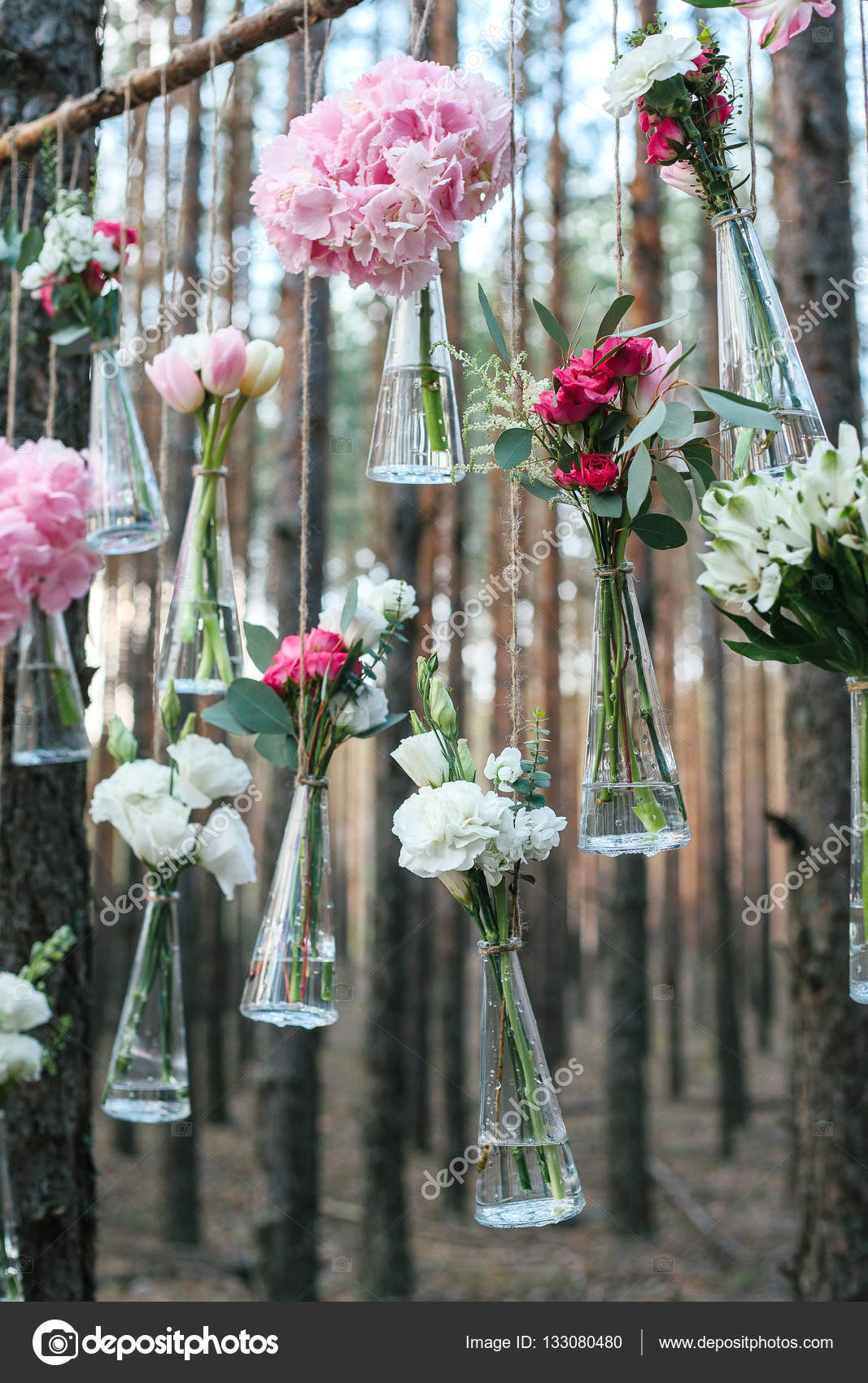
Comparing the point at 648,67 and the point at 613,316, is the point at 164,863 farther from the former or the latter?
the point at 648,67

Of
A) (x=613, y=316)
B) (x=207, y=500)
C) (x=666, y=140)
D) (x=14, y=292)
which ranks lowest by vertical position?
(x=207, y=500)

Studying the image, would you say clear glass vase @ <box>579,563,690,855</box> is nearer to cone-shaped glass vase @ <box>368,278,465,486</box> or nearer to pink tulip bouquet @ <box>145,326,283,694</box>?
cone-shaped glass vase @ <box>368,278,465,486</box>

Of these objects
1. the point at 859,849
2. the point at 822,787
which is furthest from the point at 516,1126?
the point at 822,787

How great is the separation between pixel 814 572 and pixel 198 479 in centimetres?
97

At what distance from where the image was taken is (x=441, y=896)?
8273 millimetres

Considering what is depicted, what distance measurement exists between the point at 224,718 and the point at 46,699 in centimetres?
50

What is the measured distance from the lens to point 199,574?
1673 mm

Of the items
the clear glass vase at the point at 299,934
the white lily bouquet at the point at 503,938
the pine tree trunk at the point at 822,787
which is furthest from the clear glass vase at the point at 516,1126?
the pine tree trunk at the point at 822,787

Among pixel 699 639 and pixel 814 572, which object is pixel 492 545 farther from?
pixel 814 572

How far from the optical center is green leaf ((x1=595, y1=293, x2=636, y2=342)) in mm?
1231

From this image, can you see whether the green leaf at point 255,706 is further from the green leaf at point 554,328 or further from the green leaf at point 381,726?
the green leaf at point 554,328

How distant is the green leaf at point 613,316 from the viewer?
123cm

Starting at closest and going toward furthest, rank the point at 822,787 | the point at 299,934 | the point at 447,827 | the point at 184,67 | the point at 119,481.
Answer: the point at 447,827 < the point at 299,934 < the point at 119,481 < the point at 184,67 < the point at 822,787

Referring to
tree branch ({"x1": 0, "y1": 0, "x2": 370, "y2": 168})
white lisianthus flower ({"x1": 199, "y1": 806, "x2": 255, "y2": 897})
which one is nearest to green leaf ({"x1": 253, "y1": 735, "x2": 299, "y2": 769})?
white lisianthus flower ({"x1": 199, "y1": 806, "x2": 255, "y2": 897})
